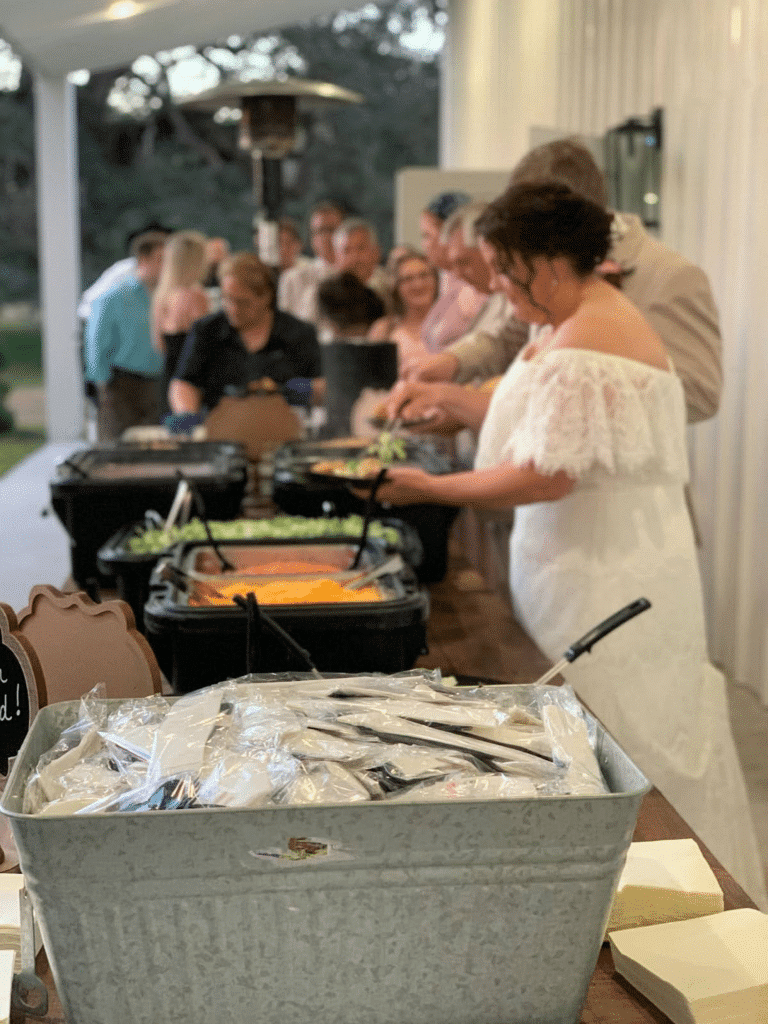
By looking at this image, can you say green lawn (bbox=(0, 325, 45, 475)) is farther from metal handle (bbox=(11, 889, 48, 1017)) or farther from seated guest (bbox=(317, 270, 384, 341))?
metal handle (bbox=(11, 889, 48, 1017))

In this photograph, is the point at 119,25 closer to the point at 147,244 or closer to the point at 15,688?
the point at 147,244

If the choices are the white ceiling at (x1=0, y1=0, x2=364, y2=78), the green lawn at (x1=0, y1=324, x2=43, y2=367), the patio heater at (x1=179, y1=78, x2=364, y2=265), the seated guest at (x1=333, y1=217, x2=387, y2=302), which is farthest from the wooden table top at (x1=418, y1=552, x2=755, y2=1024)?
the green lawn at (x1=0, y1=324, x2=43, y2=367)

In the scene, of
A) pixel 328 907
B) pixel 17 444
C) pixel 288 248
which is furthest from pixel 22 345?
pixel 328 907

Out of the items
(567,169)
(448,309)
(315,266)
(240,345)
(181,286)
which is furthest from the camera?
(315,266)

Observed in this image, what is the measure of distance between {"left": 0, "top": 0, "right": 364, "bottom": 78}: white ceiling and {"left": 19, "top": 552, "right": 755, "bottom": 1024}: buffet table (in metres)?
6.48

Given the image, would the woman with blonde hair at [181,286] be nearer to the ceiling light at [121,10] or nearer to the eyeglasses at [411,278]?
the eyeglasses at [411,278]

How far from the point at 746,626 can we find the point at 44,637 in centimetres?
323

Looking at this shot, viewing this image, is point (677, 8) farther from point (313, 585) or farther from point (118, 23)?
point (118, 23)

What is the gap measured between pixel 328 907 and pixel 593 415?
1.24 metres

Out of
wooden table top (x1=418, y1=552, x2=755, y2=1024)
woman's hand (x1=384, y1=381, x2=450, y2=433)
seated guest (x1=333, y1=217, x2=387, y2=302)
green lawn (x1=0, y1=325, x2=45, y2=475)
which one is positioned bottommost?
green lawn (x1=0, y1=325, x2=45, y2=475)

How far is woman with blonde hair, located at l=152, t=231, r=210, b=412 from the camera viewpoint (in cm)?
577

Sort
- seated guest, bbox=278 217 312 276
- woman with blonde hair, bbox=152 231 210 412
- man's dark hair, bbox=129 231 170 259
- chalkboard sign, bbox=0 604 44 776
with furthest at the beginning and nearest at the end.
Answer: seated guest, bbox=278 217 312 276 → man's dark hair, bbox=129 231 170 259 → woman with blonde hair, bbox=152 231 210 412 → chalkboard sign, bbox=0 604 44 776

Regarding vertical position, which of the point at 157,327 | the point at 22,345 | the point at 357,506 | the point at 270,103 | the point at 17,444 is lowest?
the point at 17,444

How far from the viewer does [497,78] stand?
8547mm
